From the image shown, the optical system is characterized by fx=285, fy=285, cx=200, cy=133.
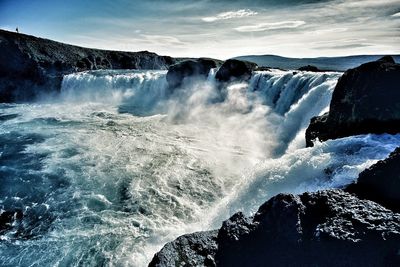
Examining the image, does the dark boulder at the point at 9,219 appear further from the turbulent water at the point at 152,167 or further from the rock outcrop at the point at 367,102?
the rock outcrop at the point at 367,102

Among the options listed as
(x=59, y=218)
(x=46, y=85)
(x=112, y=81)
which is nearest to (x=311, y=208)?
(x=59, y=218)

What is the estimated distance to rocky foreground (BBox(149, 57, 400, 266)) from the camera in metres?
3.52

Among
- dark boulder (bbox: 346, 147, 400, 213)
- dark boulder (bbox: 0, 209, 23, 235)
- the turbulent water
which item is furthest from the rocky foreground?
dark boulder (bbox: 0, 209, 23, 235)

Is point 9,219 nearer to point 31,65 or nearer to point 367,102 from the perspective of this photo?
point 367,102

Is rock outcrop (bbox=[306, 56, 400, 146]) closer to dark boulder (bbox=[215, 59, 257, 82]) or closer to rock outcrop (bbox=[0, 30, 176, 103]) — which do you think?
dark boulder (bbox=[215, 59, 257, 82])

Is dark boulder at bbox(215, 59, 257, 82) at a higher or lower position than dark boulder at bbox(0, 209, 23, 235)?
higher

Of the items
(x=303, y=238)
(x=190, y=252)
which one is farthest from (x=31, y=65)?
(x=303, y=238)

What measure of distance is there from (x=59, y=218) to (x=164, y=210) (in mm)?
3138

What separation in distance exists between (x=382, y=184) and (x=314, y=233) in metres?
1.66

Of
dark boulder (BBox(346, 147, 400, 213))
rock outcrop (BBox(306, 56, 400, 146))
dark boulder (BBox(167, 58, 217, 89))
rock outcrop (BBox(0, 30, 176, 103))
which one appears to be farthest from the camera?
rock outcrop (BBox(0, 30, 176, 103))

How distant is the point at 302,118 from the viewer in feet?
→ 50.2

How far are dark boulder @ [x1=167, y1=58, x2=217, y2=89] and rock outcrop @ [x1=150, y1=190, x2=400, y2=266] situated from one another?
1060 inches

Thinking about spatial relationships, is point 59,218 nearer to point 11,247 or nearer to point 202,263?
point 11,247

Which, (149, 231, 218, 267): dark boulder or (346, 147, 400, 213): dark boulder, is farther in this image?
(346, 147, 400, 213): dark boulder
